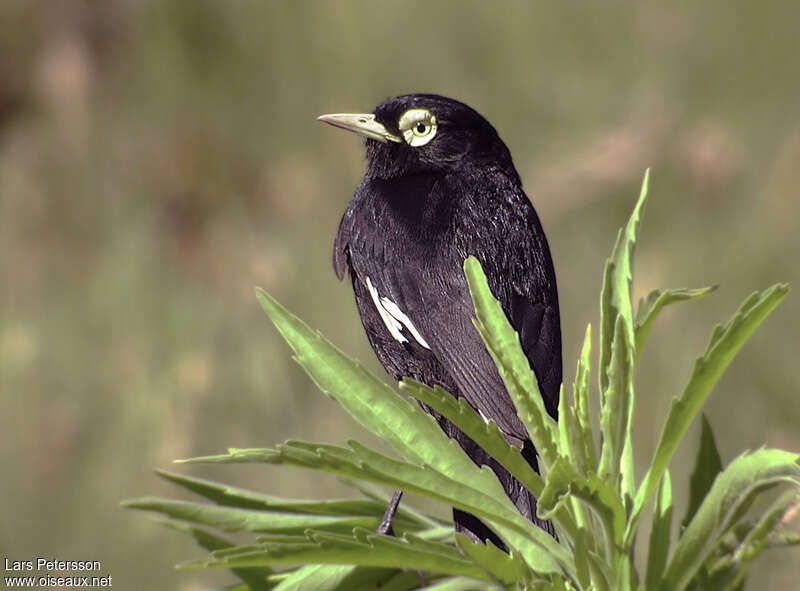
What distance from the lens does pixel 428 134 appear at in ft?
6.35

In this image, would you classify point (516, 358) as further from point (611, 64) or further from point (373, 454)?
point (611, 64)

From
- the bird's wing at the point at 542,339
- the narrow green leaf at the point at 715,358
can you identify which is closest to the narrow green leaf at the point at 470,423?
the narrow green leaf at the point at 715,358

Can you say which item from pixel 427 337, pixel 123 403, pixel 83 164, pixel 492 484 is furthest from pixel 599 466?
pixel 83 164

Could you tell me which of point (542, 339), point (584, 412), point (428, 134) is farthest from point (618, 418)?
point (428, 134)

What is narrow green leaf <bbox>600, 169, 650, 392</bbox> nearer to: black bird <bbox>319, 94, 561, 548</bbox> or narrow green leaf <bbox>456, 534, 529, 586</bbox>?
narrow green leaf <bbox>456, 534, 529, 586</bbox>

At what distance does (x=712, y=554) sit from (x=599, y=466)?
0.42 feet

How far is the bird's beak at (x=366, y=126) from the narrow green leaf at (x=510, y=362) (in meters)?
0.99

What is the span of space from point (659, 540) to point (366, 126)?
1.14 metres

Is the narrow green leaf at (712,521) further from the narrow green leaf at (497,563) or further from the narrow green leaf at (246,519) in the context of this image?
the narrow green leaf at (246,519)

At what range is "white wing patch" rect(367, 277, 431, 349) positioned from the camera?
1.62 m

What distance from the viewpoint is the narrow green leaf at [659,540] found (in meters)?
0.94

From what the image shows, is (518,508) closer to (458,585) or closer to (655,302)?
(458,585)

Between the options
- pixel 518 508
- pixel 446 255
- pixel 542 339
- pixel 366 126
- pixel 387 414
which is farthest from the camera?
pixel 366 126

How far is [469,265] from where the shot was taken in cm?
96
